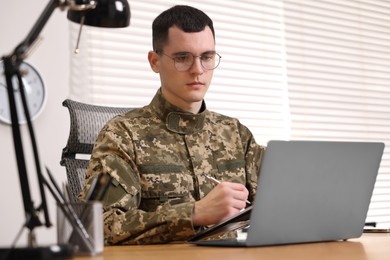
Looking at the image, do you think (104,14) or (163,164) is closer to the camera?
(104,14)

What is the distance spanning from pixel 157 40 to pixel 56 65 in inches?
38.8

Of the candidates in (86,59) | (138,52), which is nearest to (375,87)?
(138,52)

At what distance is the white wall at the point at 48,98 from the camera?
2.59 m

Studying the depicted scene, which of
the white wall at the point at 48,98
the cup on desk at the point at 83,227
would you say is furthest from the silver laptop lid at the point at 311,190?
the white wall at the point at 48,98

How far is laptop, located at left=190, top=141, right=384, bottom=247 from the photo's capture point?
3.51 ft

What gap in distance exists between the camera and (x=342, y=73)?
365 centimetres

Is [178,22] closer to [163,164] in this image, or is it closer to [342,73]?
[163,164]

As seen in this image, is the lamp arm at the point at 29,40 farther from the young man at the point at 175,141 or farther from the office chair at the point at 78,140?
the office chair at the point at 78,140

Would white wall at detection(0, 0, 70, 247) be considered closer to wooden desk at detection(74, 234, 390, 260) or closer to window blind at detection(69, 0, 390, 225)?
window blind at detection(69, 0, 390, 225)

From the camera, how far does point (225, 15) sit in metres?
3.20

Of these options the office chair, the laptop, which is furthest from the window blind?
the laptop

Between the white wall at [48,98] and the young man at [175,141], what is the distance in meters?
0.93

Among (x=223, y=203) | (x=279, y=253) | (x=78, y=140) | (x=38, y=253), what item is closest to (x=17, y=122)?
(x=38, y=253)

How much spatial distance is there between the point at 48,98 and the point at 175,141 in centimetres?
108
